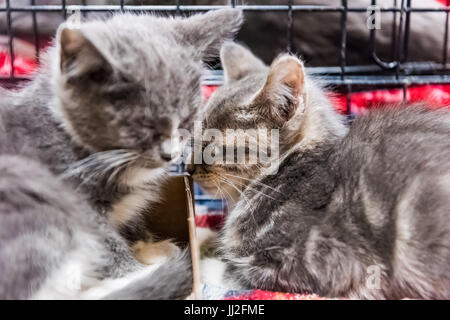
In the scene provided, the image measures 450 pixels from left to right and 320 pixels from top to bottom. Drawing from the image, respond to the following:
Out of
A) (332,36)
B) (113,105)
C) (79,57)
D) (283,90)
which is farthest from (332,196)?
(332,36)

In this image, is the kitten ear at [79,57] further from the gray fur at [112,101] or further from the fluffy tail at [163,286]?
the fluffy tail at [163,286]

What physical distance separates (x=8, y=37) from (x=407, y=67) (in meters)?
1.59

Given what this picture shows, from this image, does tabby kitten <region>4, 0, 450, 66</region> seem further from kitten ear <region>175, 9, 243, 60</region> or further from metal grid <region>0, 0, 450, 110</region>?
kitten ear <region>175, 9, 243, 60</region>

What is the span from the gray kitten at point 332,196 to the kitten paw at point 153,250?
16 cm

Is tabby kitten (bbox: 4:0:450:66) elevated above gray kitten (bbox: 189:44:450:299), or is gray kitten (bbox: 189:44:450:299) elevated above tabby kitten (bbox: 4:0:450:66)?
tabby kitten (bbox: 4:0:450:66)

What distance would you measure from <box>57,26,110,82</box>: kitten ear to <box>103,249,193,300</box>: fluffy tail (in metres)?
0.46

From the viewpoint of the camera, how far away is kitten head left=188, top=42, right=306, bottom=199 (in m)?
1.28

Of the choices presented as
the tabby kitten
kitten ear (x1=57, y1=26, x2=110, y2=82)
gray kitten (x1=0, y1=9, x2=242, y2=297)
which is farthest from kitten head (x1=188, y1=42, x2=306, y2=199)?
the tabby kitten

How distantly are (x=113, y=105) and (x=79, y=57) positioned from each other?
5.0 inches

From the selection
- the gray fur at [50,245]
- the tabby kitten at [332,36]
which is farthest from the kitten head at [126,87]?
the tabby kitten at [332,36]

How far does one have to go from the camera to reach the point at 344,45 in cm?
183

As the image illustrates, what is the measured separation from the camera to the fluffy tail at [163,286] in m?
1.09
